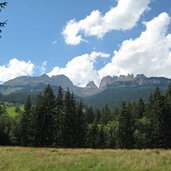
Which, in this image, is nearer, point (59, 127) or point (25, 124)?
point (59, 127)

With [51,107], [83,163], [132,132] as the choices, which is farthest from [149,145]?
[83,163]

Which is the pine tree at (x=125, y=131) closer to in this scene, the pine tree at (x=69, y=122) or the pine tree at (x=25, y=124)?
the pine tree at (x=69, y=122)

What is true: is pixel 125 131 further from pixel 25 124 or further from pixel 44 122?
pixel 25 124

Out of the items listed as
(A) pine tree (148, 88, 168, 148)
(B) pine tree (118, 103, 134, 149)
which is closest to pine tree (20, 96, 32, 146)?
(B) pine tree (118, 103, 134, 149)

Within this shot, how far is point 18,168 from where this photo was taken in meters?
23.1

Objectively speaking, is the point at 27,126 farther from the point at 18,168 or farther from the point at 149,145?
the point at 18,168

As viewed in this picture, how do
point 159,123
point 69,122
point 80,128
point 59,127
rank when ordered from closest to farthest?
1. point 159,123
2. point 59,127
3. point 69,122
4. point 80,128

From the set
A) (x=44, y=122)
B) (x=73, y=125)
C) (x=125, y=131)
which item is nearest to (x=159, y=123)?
(x=125, y=131)

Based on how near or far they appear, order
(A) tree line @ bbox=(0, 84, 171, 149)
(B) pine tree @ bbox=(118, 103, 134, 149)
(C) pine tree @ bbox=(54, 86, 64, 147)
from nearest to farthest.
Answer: (A) tree line @ bbox=(0, 84, 171, 149) → (C) pine tree @ bbox=(54, 86, 64, 147) → (B) pine tree @ bbox=(118, 103, 134, 149)

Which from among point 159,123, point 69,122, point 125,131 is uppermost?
point 159,123

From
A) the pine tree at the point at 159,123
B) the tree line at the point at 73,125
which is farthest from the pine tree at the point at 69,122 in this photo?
the pine tree at the point at 159,123

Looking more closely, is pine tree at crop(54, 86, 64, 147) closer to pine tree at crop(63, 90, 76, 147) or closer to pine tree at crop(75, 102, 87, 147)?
pine tree at crop(63, 90, 76, 147)

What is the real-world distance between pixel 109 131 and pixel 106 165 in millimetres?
86470

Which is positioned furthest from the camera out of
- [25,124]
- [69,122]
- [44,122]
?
[25,124]
